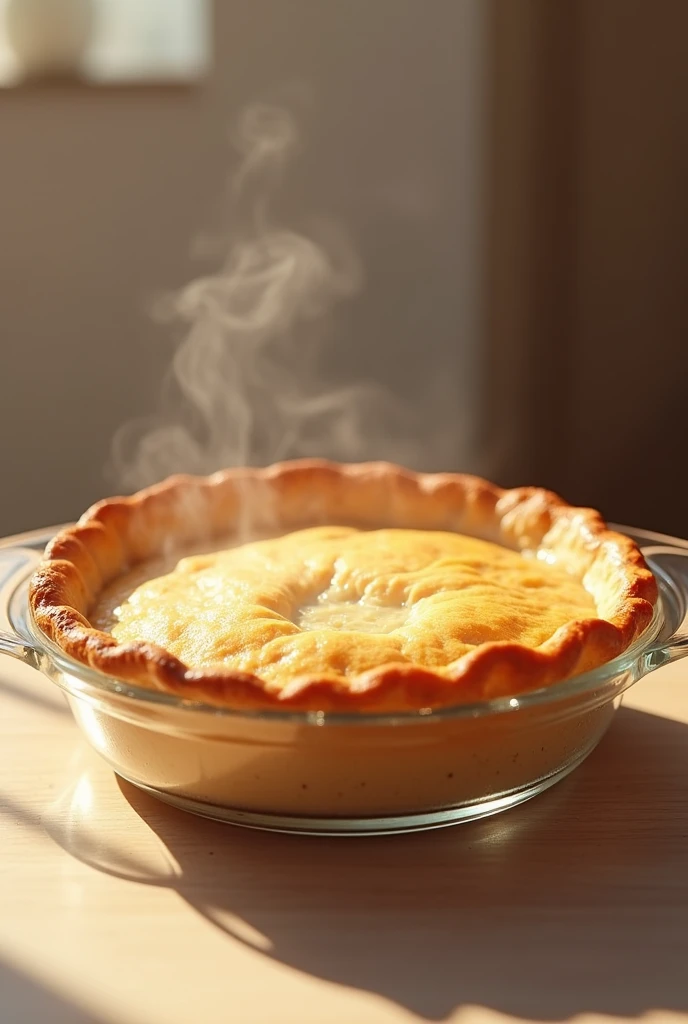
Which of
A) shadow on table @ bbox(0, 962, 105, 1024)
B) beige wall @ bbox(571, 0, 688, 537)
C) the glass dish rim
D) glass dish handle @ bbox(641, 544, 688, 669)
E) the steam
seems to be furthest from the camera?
the steam

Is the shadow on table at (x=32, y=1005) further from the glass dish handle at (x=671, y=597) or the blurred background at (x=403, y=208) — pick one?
the blurred background at (x=403, y=208)

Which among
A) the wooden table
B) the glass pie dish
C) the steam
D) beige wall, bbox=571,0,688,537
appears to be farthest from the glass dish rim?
beige wall, bbox=571,0,688,537

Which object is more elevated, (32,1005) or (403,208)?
(403,208)

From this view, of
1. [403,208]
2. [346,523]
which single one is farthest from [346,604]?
[403,208]

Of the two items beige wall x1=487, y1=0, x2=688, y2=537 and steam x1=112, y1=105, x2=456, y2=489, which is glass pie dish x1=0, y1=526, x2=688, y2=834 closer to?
steam x1=112, y1=105, x2=456, y2=489

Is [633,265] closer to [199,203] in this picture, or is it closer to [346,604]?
[199,203]

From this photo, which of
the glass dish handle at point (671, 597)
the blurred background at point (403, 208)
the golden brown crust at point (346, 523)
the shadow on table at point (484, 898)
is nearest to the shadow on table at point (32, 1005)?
the shadow on table at point (484, 898)

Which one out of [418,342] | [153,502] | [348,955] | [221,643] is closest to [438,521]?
[153,502]
